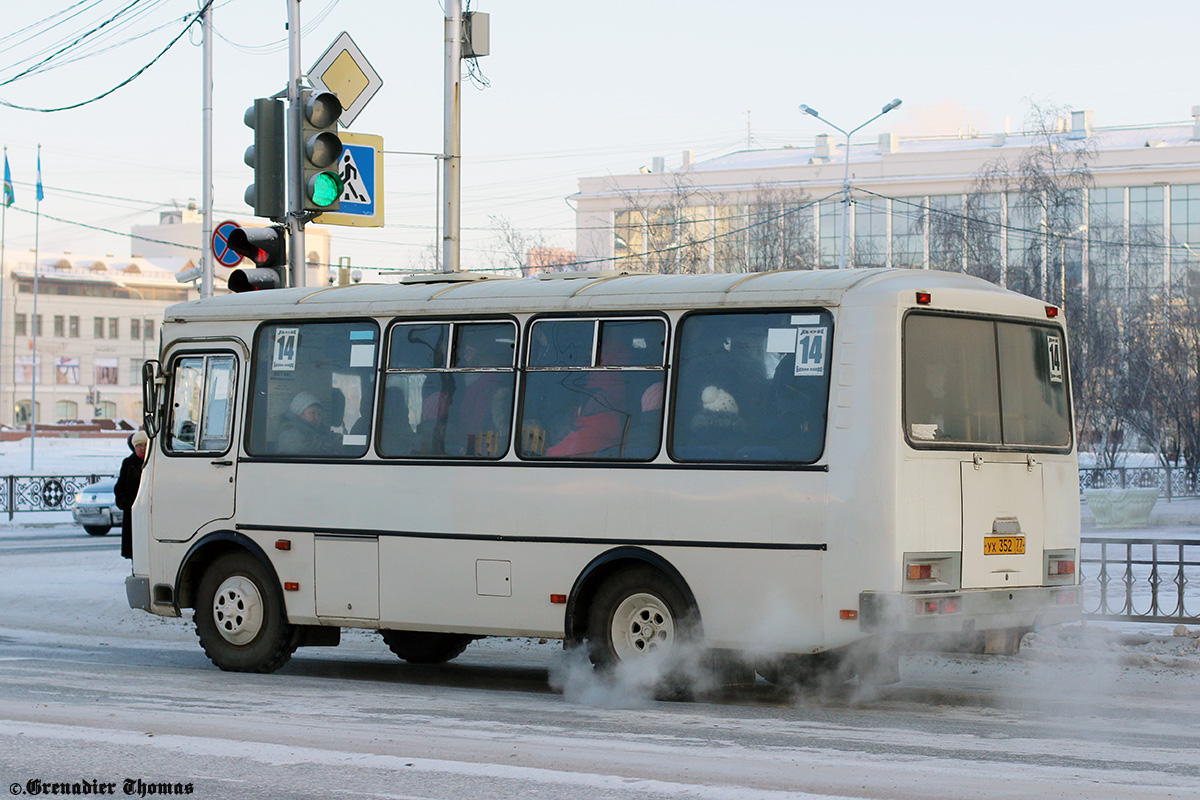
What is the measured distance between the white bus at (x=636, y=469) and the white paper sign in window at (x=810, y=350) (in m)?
0.02

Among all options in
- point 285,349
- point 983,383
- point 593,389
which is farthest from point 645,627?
point 285,349

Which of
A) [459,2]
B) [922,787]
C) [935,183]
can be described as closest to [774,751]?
[922,787]

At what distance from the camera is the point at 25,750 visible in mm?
7723

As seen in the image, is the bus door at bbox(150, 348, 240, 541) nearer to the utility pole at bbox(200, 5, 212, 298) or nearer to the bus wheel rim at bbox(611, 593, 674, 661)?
the bus wheel rim at bbox(611, 593, 674, 661)

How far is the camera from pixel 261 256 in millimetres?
13695

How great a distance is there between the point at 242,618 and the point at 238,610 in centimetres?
8

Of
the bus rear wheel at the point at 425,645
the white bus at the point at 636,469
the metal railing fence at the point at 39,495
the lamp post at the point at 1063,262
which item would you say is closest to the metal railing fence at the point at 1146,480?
the lamp post at the point at 1063,262

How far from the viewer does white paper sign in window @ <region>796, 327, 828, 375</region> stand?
9555 mm

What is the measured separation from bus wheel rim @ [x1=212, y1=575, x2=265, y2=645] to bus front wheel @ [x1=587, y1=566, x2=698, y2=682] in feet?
9.62

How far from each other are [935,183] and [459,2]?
313 feet

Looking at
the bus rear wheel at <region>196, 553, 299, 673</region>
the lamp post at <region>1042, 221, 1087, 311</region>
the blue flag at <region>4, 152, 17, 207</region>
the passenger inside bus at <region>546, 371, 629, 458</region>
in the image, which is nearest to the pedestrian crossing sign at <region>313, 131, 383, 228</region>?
the bus rear wheel at <region>196, 553, 299, 673</region>

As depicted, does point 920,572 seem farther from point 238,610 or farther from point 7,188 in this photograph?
point 7,188

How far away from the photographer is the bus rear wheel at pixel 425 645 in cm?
1265

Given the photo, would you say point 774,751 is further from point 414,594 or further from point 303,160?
point 303,160
